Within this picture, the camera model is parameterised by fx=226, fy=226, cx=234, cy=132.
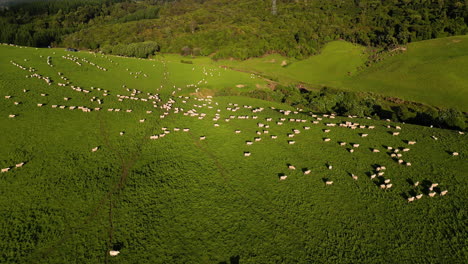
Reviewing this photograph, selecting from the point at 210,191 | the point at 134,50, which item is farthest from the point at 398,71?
the point at 134,50

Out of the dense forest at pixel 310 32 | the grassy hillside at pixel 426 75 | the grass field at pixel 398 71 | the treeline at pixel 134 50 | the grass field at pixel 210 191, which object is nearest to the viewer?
the grass field at pixel 210 191

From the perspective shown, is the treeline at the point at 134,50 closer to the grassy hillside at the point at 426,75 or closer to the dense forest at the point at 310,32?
the dense forest at the point at 310,32

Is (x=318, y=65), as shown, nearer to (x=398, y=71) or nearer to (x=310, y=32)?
(x=398, y=71)

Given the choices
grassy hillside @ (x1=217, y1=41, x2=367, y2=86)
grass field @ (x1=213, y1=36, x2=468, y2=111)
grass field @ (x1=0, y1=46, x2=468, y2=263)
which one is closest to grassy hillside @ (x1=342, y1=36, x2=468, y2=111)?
grass field @ (x1=213, y1=36, x2=468, y2=111)

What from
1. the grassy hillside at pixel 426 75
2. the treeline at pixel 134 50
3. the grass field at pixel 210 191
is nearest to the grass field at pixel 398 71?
the grassy hillside at pixel 426 75

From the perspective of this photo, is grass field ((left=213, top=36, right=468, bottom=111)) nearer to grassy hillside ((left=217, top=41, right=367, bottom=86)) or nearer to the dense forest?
grassy hillside ((left=217, top=41, right=367, bottom=86))

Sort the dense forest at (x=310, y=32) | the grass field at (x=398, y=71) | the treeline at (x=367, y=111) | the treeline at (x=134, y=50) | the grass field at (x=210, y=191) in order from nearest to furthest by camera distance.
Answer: the grass field at (x=210, y=191) → the treeline at (x=367, y=111) → the grass field at (x=398, y=71) → the dense forest at (x=310, y=32) → the treeline at (x=134, y=50)

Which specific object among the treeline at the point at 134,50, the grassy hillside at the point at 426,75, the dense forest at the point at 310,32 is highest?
the dense forest at the point at 310,32
